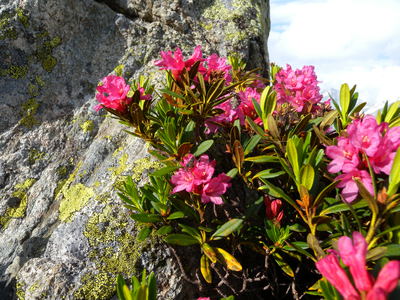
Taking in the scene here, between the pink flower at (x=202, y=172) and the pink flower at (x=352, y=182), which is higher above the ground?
the pink flower at (x=202, y=172)

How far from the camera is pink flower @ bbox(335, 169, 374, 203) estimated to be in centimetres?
106

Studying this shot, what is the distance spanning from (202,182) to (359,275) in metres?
0.65

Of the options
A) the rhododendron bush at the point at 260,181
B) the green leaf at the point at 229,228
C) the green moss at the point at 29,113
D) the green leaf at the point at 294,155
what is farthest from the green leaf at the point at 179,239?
the green moss at the point at 29,113

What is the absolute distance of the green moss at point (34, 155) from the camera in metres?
1.94

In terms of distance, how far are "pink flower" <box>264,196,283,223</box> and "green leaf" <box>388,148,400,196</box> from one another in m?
0.49

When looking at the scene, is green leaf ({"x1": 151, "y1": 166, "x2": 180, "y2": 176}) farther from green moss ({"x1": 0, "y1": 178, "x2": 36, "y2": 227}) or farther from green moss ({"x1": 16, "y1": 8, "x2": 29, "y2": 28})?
green moss ({"x1": 16, "y1": 8, "x2": 29, "y2": 28})

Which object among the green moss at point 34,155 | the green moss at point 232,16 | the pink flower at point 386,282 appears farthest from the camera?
the green moss at point 232,16

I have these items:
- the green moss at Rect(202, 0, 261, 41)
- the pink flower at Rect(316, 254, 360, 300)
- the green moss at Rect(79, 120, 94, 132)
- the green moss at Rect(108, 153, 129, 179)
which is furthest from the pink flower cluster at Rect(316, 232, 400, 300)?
the green moss at Rect(202, 0, 261, 41)

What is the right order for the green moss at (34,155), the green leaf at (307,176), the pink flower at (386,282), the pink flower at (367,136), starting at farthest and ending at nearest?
the green moss at (34,155) → the green leaf at (307,176) → the pink flower at (367,136) → the pink flower at (386,282)

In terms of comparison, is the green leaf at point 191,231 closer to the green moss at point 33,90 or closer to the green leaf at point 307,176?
the green leaf at point 307,176

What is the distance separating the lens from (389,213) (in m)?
0.98

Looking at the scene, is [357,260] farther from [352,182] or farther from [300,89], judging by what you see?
[300,89]

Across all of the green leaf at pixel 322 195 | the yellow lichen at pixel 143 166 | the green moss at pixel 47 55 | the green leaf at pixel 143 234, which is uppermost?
the green moss at pixel 47 55

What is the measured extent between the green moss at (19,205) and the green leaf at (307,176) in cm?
154
